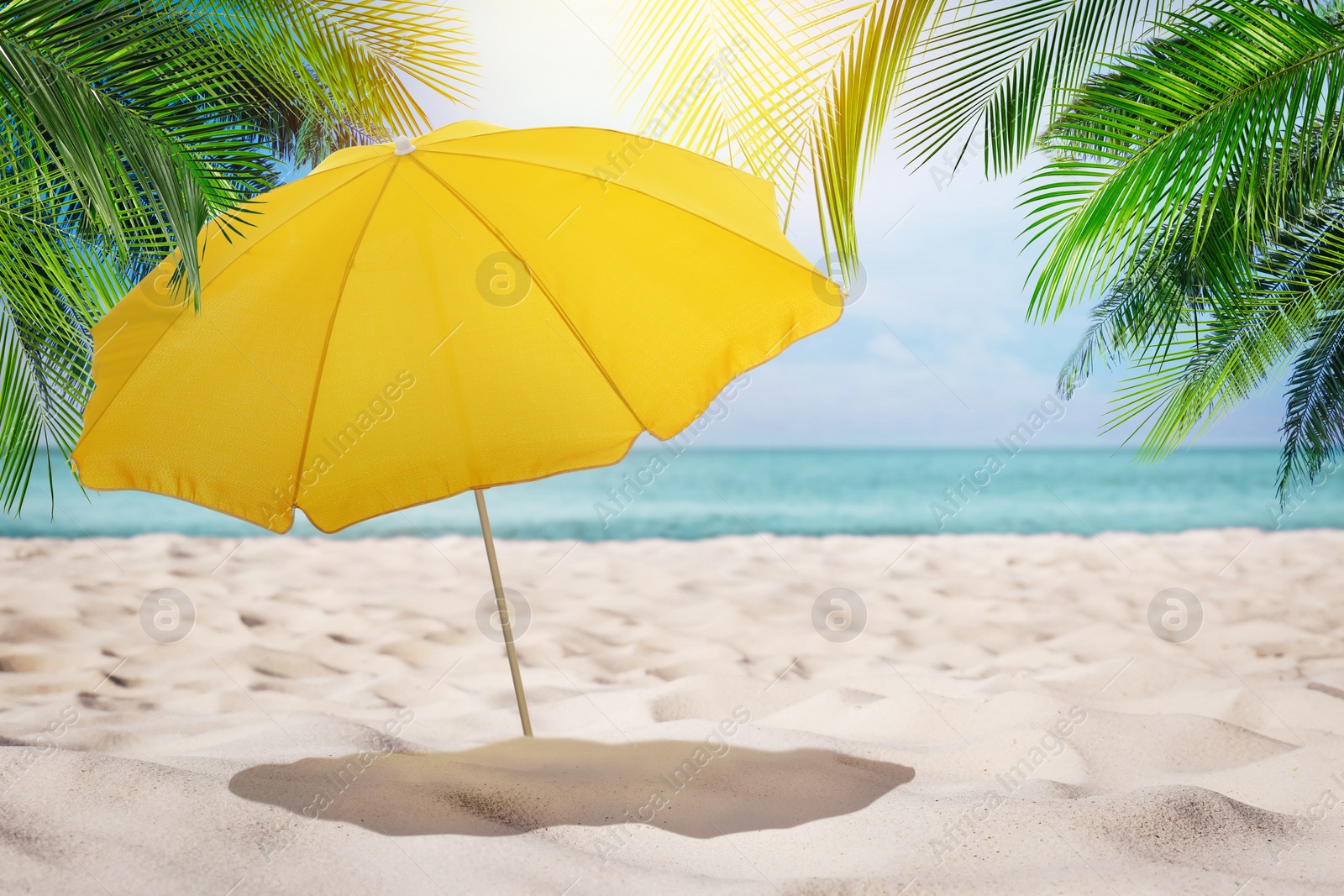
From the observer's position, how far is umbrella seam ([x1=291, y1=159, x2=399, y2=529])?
7.42 feet

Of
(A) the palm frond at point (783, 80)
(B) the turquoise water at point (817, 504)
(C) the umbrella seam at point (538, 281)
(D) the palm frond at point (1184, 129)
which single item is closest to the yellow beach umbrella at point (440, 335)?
(C) the umbrella seam at point (538, 281)

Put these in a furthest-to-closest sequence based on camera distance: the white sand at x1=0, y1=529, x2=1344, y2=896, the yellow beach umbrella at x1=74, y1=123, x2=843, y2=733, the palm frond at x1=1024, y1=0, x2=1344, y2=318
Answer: the palm frond at x1=1024, y1=0, x2=1344, y2=318
the yellow beach umbrella at x1=74, y1=123, x2=843, y2=733
the white sand at x1=0, y1=529, x2=1344, y2=896

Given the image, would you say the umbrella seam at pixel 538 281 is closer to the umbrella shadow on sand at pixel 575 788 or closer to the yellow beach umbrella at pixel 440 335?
the yellow beach umbrella at pixel 440 335

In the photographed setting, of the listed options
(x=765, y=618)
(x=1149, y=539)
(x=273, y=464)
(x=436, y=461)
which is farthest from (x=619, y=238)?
(x=1149, y=539)

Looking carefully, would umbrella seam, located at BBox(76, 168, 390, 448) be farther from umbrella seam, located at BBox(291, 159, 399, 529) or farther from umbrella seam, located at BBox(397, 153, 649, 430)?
umbrella seam, located at BBox(397, 153, 649, 430)

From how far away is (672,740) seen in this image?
270 cm

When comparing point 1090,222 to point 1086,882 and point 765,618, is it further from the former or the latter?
point 765,618

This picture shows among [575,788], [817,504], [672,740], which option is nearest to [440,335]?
[575,788]

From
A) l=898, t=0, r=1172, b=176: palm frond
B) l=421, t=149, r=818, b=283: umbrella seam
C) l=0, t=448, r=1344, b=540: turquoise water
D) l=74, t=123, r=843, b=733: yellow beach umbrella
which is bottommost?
l=0, t=448, r=1344, b=540: turquoise water

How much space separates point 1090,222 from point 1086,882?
1967mm

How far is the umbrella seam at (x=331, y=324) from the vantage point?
226 cm

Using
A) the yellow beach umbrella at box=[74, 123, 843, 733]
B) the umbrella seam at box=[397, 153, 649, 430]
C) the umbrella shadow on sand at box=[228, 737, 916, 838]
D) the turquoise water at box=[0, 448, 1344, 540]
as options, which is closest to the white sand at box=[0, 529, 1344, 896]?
the umbrella shadow on sand at box=[228, 737, 916, 838]

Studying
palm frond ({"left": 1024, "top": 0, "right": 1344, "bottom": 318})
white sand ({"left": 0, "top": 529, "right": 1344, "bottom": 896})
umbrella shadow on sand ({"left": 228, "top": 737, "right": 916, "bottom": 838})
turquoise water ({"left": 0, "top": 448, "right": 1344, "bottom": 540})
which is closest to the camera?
white sand ({"left": 0, "top": 529, "right": 1344, "bottom": 896})

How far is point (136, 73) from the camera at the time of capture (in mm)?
2348
